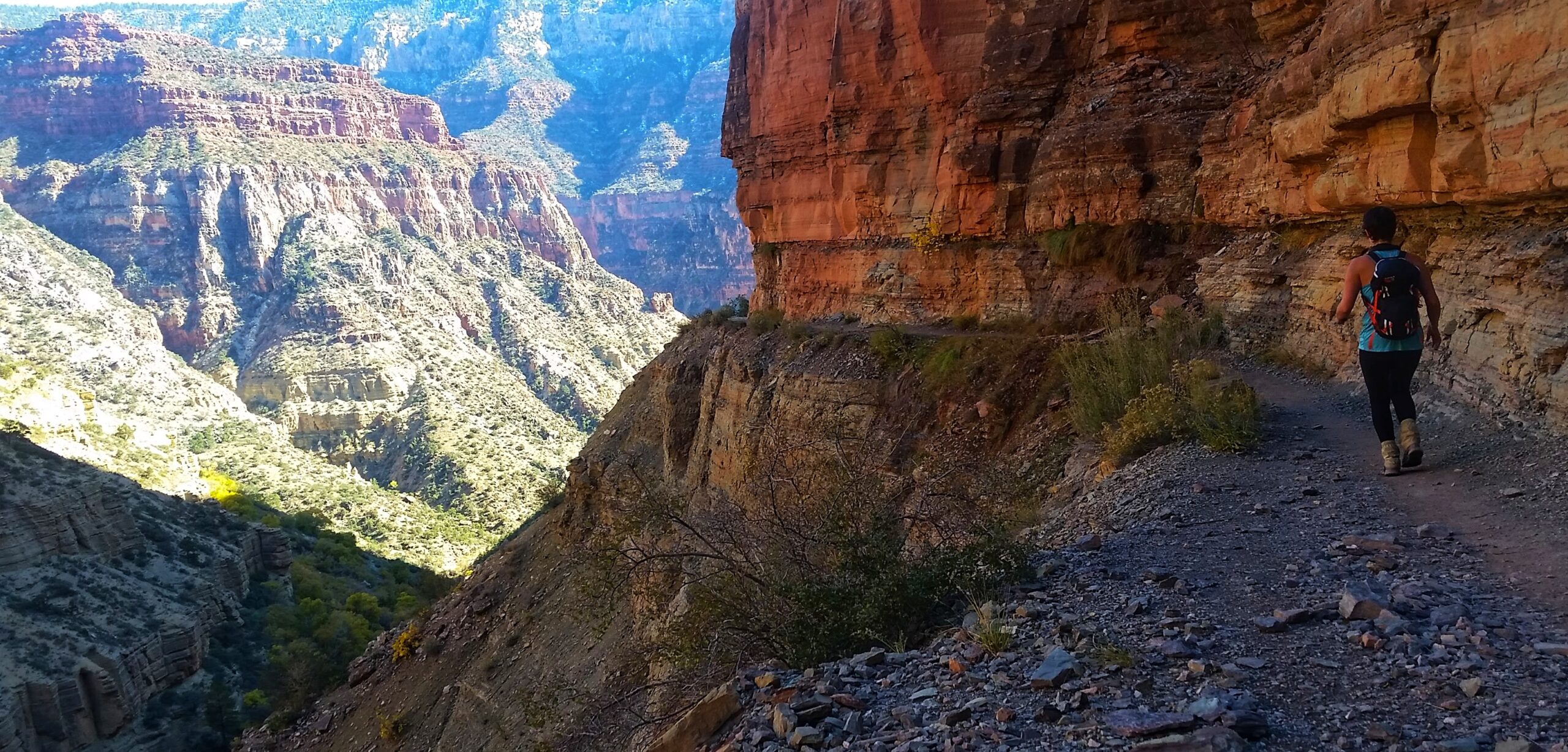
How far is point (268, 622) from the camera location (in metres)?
36.2

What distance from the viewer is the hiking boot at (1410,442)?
229 inches

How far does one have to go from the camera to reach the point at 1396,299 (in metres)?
6.03

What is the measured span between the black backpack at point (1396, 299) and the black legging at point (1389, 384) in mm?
146

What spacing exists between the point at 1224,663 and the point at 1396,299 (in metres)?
3.89

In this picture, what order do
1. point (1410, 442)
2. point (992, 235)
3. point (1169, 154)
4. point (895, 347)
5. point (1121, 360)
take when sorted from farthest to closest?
1. point (992, 235)
2. point (895, 347)
3. point (1169, 154)
4. point (1121, 360)
5. point (1410, 442)

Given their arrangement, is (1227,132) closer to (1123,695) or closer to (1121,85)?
(1121,85)

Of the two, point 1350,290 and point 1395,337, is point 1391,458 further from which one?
point 1350,290

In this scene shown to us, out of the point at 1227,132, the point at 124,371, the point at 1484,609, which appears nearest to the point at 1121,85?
the point at 1227,132

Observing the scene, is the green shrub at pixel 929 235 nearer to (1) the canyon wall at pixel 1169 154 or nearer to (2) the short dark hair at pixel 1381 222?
(1) the canyon wall at pixel 1169 154

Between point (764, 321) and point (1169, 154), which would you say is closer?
point (1169, 154)

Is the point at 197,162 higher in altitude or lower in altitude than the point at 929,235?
higher

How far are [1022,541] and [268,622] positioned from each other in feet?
128

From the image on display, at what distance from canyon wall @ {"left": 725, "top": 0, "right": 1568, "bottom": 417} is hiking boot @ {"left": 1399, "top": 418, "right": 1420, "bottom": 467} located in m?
0.73

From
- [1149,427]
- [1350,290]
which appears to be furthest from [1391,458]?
[1149,427]
